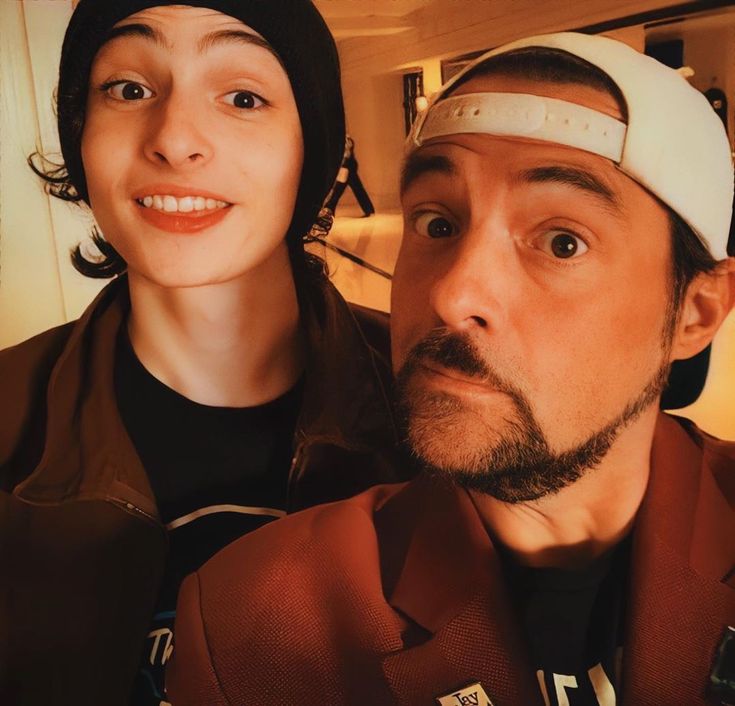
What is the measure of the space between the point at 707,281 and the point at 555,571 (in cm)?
35

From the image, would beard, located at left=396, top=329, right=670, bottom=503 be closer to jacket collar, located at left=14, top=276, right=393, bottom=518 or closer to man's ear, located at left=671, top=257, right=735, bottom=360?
man's ear, located at left=671, top=257, right=735, bottom=360

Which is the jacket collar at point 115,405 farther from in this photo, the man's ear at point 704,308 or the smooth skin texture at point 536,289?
the man's ear at point 704,308

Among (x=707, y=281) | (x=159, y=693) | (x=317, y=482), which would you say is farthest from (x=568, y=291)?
(x=159, y=693)

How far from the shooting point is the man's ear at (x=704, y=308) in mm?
718

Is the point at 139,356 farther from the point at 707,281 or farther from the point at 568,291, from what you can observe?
the point at 707,281

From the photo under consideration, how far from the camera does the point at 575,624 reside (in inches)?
28.3

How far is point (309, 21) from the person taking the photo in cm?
81

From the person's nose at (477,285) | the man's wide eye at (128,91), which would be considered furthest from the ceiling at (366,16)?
the person's nose at (477,285)

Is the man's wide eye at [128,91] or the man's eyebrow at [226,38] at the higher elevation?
the man's eyebrow at [226,38]

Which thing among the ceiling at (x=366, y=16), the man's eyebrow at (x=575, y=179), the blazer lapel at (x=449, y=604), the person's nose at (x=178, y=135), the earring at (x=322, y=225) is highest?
the ceiling at (x=366, y=16)

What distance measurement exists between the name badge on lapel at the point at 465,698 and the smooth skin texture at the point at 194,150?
0.50 metres

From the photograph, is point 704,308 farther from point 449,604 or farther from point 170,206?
point 170,206

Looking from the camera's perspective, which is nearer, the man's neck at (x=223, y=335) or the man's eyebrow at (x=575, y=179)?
the man's eyebrow at (x=575, y=179)

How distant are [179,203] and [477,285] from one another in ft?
1.21
